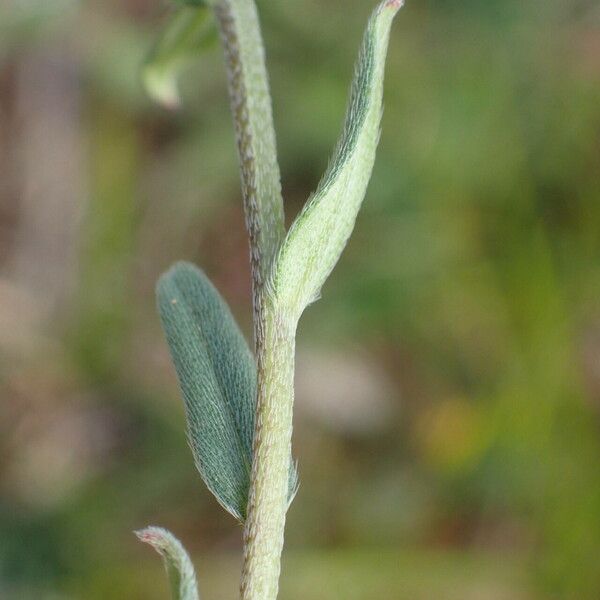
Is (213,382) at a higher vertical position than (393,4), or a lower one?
lower

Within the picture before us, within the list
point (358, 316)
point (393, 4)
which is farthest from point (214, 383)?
point (358, 316)

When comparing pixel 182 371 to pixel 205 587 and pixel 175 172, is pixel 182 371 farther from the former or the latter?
pixel 175 172

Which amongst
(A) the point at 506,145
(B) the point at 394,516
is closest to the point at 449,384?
(B) the point at 394,516

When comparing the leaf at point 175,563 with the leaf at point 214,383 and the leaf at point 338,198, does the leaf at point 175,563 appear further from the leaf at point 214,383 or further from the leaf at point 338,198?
the leaf at point 338,198

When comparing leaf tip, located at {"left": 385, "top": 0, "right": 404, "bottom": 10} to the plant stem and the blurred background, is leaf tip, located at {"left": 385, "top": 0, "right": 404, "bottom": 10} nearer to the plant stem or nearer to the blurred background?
the plant stem

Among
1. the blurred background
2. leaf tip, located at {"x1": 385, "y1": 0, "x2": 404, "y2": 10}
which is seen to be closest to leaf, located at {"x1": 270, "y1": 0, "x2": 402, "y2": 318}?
leaf tip, located at {"x1": 385, "y1": 0, "x2": 404, "y2": 10}

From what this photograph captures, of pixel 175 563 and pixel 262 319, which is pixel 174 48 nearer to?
pixel 262 319

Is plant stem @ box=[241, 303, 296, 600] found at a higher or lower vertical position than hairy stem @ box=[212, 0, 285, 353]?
lower
